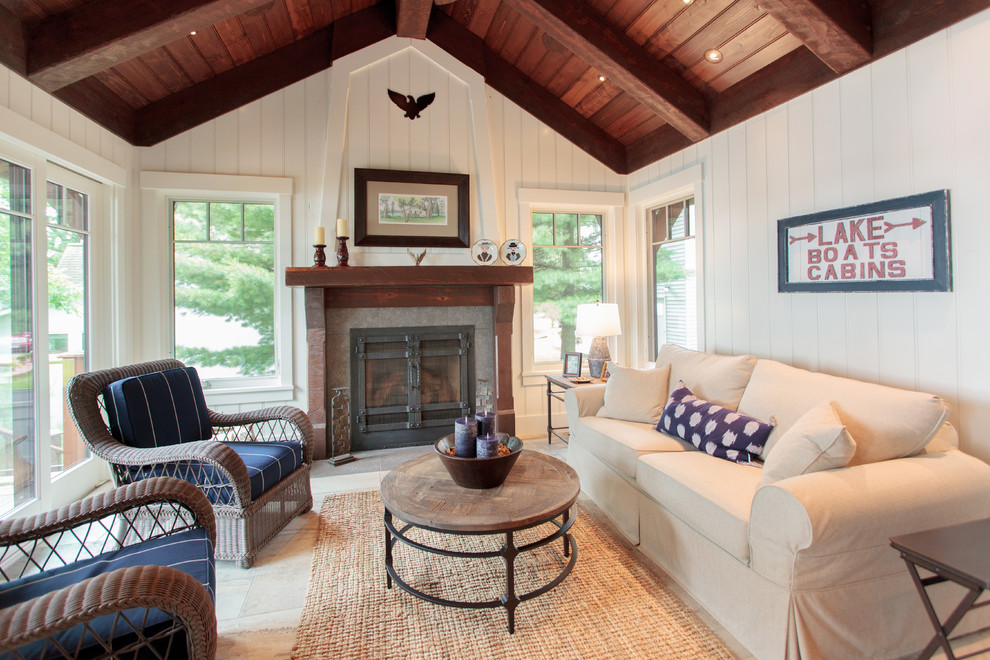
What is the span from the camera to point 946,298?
213 cm

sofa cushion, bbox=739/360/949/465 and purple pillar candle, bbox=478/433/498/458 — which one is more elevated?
sofa cushion, bbox=739/360/949/465

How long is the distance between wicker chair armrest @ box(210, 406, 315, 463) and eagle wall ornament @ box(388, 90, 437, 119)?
2.68 metres

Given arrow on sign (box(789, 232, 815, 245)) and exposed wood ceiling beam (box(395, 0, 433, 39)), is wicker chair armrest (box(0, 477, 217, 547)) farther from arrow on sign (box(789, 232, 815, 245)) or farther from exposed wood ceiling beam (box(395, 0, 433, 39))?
exposed wood ceiling beam (box(395, 0, 433, 39))

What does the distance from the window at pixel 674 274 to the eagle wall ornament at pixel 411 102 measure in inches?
88.3

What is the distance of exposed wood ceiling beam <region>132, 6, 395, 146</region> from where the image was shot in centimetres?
362

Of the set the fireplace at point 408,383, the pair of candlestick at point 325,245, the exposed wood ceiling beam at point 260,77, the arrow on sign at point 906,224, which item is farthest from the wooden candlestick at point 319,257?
the arrow on sign at point 906,224

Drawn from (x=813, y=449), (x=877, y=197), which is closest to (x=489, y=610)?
(x=813, y=449)

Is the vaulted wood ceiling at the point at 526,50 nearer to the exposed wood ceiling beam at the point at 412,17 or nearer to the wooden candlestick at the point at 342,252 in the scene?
the exposed wood ceiling beam at the point at 412,17

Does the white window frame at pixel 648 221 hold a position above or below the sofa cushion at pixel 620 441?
above

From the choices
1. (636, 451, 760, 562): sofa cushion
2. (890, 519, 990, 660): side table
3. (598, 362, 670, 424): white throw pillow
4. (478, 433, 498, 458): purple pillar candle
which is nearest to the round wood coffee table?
(478, 433, 498, 458): purple pillar candle

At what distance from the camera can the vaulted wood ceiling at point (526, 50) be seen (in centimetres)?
240

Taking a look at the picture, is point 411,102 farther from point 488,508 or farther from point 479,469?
point 488,508

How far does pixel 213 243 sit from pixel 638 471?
360 centimetres

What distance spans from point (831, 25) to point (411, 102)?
2.96 m
